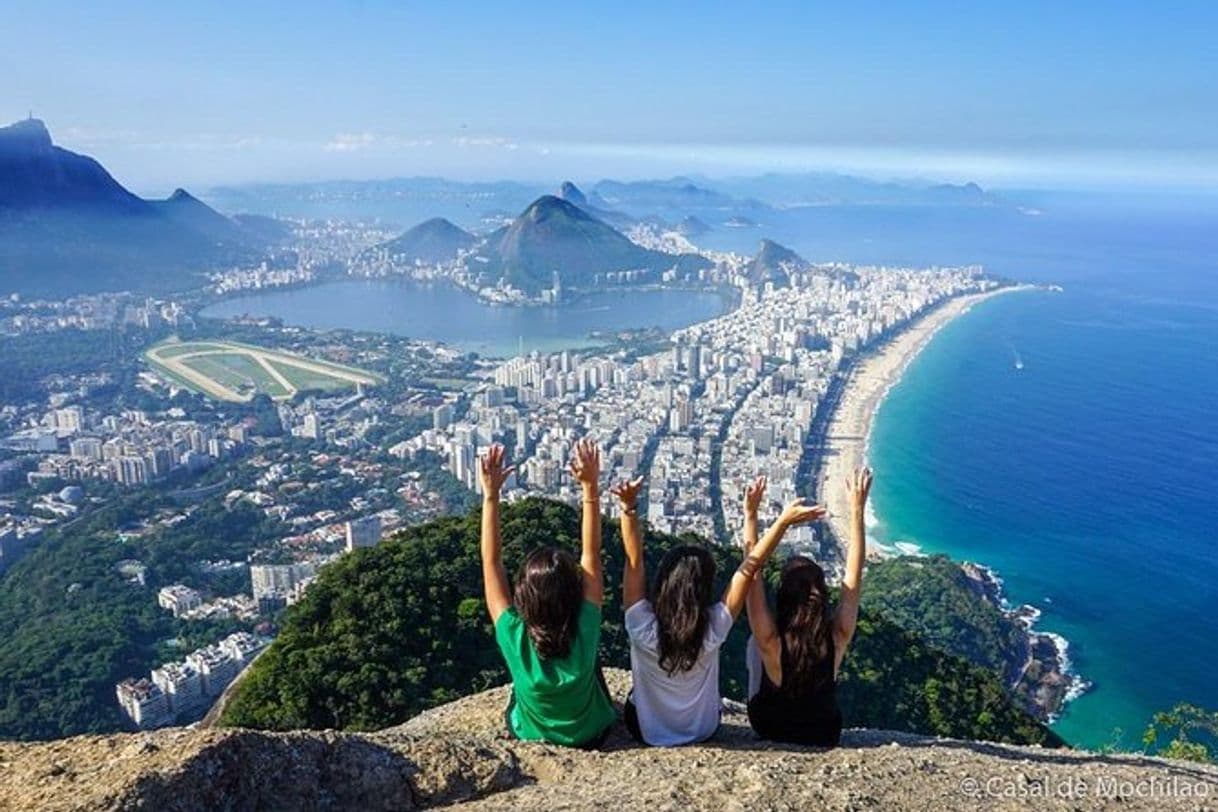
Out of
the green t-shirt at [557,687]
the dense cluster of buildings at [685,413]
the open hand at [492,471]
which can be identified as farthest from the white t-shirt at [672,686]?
the dense cluster of buildings at [685,413]

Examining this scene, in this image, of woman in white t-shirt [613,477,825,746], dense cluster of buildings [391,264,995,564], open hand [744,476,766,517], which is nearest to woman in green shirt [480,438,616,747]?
woman in white t-shirt [613,477,825,746]

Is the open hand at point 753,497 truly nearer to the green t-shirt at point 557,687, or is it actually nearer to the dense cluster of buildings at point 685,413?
the green t-shirt at point 557,687

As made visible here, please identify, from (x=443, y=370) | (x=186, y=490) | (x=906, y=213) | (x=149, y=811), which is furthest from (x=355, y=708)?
(x=906, y=213)

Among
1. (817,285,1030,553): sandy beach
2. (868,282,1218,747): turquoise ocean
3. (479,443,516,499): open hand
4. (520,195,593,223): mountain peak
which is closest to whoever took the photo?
(479,443,516,499): open hand

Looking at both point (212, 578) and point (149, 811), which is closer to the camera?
point (149, 811)

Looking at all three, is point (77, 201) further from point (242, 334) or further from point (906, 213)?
point (906, 213)

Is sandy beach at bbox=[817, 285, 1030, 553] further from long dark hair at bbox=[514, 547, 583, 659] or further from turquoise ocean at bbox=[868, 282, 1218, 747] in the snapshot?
long dark hair at bbox=[514, 547, 583, 659]

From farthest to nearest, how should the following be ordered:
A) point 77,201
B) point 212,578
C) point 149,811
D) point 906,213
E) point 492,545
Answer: point 906,213, point 77,201, point 212,578, point 492,545, point 149,811
